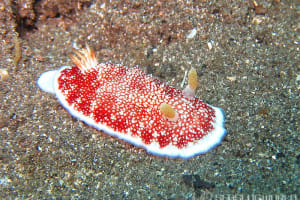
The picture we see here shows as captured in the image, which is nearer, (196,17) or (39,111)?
(39,111)

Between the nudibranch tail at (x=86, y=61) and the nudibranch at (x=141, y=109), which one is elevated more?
the nudibranch tail at (x=86, y=61)

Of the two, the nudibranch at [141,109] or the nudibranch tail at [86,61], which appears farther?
the nudibranch tail at [86,61]

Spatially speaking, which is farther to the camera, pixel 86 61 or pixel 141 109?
pixel 86 61

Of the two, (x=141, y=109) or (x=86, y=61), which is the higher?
(x=86, y=61)

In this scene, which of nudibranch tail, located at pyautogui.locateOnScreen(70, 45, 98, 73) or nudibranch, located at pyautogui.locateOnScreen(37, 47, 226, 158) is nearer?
nudibranch, located at pyautogui.locateOnScreen(37, 47, 226, 158)

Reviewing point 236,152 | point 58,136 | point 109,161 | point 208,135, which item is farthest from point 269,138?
point 58,136

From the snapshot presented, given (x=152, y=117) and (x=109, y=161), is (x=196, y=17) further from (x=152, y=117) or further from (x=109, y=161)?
(x=109, y=161)

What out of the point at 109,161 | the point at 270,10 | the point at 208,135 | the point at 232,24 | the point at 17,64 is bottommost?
the point at 109,161

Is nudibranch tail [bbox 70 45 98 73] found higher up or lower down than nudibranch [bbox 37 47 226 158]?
higher up
